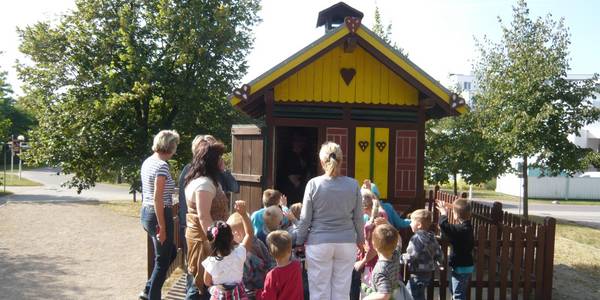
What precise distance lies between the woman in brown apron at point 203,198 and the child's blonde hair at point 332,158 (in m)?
1.01

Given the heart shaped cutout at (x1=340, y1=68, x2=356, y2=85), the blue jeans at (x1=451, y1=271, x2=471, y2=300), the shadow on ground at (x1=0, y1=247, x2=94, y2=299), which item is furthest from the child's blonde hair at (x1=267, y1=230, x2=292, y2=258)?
the heart shaped cutout at (x1=340, y1=68, x2=356, y2=85)

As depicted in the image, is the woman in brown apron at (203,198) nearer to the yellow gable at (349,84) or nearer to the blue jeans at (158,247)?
the blue jeans at (158,247)

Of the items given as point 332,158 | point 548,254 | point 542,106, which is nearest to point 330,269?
point 332,158

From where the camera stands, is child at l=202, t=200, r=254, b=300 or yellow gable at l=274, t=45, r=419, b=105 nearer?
child at l=202, t=200, r=254, b=300

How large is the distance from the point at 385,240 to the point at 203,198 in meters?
1.68

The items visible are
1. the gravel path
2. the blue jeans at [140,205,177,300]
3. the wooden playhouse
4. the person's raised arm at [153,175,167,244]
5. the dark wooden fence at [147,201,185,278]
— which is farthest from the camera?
the wooden playhouse

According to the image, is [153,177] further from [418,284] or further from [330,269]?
[418,284]

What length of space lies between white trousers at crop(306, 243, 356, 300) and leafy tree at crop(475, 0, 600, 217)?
44.8 feet

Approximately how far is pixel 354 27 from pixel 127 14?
12.8 m

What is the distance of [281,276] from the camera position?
436 centimetres

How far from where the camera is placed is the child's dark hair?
13.6 feet

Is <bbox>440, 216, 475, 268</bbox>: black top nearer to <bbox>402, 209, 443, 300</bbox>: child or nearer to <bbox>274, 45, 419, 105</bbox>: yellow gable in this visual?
<bbox>402, 209, 443, 300</bbox>: child

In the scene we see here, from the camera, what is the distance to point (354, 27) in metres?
8.17

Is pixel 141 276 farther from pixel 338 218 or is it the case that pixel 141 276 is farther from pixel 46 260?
pixel 338 218
